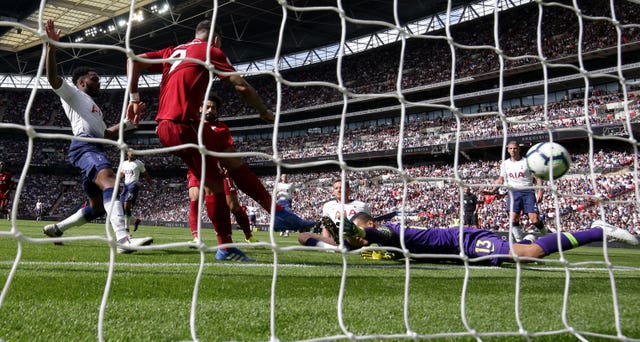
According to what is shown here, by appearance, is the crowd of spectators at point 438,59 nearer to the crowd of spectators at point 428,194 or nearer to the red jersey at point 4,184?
the crowd of spectators at point 428,194

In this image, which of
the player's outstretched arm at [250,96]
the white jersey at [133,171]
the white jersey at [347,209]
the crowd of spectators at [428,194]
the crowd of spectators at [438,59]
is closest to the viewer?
the player's outstretched arm at [250,96]

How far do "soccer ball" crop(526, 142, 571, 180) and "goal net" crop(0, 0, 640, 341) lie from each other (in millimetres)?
375

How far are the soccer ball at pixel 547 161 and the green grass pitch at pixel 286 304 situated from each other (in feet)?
3.00

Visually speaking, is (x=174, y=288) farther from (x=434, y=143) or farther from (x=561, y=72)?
(x=561, y=72)

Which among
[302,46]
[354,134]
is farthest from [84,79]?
[302,46]

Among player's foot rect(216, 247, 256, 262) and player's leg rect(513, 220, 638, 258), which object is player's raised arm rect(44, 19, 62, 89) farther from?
player's leg rect(513, 220, 638, 258)

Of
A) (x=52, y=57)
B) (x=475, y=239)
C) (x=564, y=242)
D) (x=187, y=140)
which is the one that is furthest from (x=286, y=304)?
(x=564, y=242)

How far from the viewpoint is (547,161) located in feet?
13.8

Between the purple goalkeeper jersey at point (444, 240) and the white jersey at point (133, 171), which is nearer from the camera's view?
the purple goalkeeper jersey at point (444, 240)

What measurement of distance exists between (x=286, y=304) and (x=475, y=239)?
2.39 metres

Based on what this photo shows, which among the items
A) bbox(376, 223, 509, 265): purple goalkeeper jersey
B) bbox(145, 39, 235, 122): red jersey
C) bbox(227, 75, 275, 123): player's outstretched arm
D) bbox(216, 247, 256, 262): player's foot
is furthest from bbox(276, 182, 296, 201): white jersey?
bbox(227, 75, 275, 123): player's outstretched arm

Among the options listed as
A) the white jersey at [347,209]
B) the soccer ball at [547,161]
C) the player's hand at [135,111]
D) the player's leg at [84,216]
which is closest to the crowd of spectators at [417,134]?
the white jersey at [347,209]

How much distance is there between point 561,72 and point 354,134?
534 inches

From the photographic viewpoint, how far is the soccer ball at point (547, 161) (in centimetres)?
395
